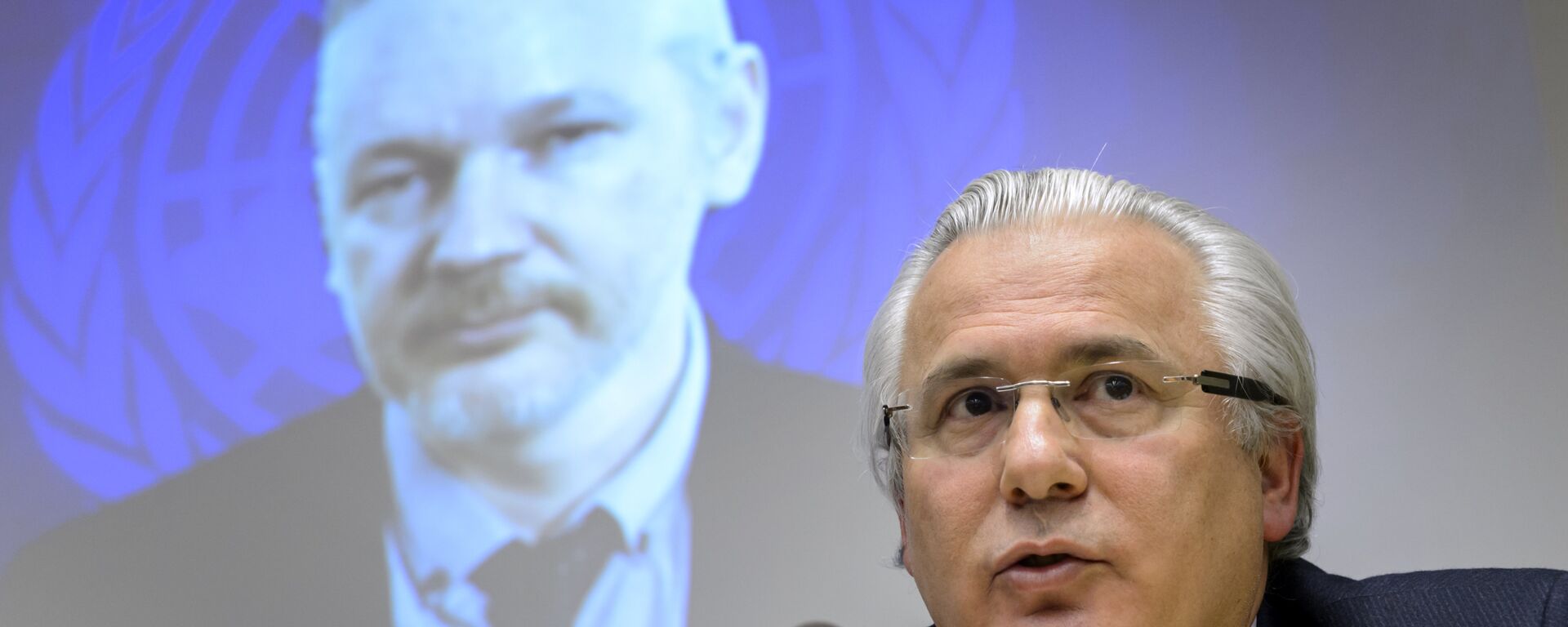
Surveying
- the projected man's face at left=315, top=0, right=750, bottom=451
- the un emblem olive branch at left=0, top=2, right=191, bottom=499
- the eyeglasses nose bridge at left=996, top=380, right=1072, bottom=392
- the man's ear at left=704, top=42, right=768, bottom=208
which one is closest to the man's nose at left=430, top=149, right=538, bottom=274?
the projected man's face at left=315, top=0, right=750, bottom=451

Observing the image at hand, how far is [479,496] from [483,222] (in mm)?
583

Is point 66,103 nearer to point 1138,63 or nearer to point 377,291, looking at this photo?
point 377,291

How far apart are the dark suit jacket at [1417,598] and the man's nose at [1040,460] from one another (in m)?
0.43

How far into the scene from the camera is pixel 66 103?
260cm

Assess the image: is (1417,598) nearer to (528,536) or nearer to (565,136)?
(528,536)

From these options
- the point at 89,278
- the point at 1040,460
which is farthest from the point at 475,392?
the point at 1040,460

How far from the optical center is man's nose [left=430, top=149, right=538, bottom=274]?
7.96 feet

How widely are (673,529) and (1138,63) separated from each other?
1.55 m

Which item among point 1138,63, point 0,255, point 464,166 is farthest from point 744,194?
point 0,255

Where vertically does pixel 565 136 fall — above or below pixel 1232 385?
above

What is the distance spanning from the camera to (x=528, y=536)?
2.40 meters

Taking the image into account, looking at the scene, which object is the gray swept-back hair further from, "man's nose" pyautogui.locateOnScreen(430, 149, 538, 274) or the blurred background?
"man's nose" pyautogui.locateOnScreen(430, 149, 538, 274)

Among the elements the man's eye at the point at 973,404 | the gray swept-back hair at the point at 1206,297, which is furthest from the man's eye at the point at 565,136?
the man's eye at the point at 973,404

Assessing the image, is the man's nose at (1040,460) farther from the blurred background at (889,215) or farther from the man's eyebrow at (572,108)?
the man's eyebrow at (572,108)
